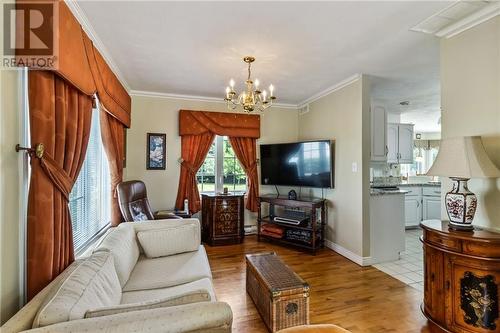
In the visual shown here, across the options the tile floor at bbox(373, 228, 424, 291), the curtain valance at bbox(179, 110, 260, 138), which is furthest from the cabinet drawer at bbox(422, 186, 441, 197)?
the curtain valance at bbox(179, 110, 260, 138)

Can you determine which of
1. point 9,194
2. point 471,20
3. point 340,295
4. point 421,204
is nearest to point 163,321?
point 9,194

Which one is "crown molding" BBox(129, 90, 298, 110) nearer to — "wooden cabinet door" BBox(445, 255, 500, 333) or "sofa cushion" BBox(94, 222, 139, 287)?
"sofa cushion" BBox(94, 222, 139, 287)

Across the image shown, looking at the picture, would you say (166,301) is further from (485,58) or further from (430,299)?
(485,58)

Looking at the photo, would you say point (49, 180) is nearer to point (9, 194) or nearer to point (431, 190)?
point (9, 194)

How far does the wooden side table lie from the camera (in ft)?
5.47

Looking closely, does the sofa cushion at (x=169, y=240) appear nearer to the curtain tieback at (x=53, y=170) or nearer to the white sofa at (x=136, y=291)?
the white sofa at (x=136, y=291)

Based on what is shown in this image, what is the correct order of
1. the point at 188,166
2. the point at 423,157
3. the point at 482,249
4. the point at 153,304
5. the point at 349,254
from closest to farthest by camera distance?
the point at 153,304 < the point at 482,249 < the point at 349,254 < the point at 188,166 < the point at 423,157

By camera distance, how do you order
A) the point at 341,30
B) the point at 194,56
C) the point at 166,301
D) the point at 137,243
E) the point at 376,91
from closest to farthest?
the point at 166,301 < the point at 341,30 < the point at 137,243 < the point at 194,56 < the point at 376,91

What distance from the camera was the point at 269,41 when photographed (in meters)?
2.35

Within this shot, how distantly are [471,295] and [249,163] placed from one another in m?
3.38

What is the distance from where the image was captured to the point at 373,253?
3350mm

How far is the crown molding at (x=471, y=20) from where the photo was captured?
6.12 feet

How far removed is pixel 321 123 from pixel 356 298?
271cm

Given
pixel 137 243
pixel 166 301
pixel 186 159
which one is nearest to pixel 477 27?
pixel 166 301
